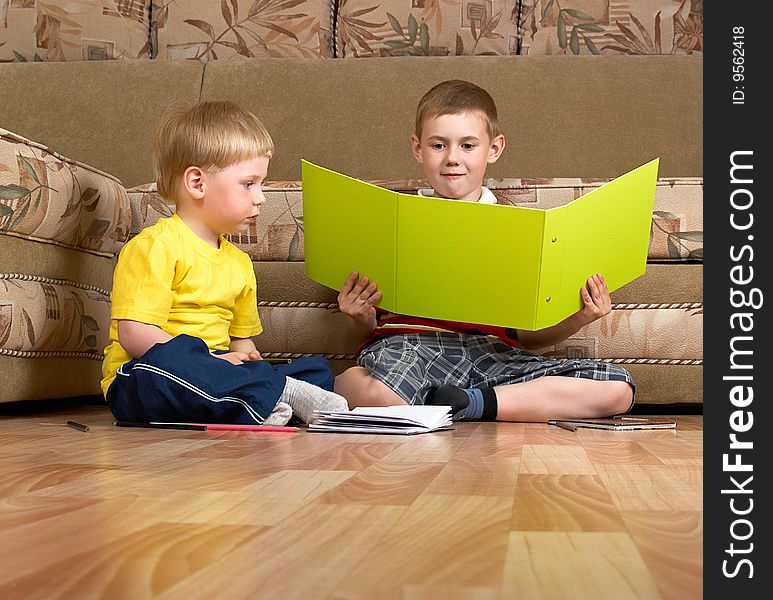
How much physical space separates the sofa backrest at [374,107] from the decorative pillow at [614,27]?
5.7 inches

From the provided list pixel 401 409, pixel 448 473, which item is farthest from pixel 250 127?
pixel 448 473

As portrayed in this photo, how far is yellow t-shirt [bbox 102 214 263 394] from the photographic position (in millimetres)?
1503

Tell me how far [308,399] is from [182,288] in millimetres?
294

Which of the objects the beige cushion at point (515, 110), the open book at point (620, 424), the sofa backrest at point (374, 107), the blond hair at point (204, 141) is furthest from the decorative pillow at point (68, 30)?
the open book at point (620, 424)

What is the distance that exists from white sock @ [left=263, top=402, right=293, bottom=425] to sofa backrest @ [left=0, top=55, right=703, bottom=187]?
1153 millimetres

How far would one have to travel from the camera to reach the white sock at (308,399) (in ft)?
4.86

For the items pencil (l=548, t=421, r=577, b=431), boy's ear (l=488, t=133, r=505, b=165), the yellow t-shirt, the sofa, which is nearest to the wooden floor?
pencil (l=548, t=421, r=577, b=431)

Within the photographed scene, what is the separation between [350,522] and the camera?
62cm

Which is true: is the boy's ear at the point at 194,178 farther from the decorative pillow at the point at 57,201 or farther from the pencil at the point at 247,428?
the pencil at the point at 247,428

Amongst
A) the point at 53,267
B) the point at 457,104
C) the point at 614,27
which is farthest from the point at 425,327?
the point at 614,27

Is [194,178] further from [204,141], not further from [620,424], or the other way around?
[620,424]

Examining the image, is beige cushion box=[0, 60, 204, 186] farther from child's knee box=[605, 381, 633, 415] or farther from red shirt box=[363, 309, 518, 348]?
child's knee box=[605, 381, 633, 415]

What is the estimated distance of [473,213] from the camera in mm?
1464
